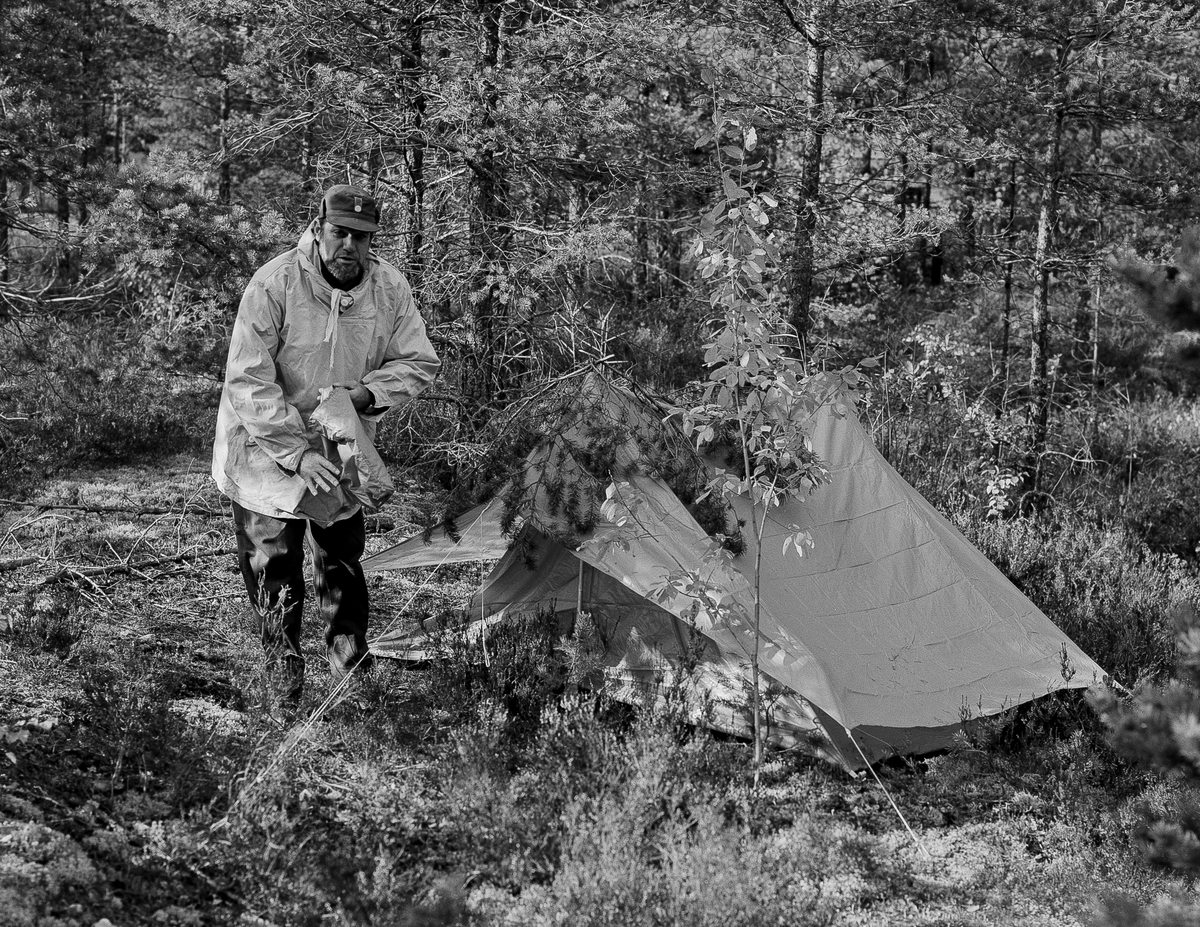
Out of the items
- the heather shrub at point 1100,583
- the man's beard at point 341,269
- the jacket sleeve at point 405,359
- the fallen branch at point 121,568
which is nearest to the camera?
the man's beard at point 341,269

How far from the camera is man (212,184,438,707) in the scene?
14.7ft

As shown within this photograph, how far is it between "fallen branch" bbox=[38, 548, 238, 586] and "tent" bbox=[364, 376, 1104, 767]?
179 cm

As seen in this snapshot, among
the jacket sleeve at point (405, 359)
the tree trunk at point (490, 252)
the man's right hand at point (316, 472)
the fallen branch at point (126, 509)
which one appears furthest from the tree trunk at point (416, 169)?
the man's right hand at point (316, 472)

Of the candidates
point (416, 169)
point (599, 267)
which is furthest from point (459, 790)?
point (599, 267)

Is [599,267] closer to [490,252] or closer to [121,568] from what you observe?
[490,252]

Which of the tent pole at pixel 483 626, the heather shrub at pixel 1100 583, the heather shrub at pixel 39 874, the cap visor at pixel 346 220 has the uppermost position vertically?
the cap visor at pixel 346 220

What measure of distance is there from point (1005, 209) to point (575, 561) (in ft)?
33.6

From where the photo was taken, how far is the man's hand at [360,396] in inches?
185

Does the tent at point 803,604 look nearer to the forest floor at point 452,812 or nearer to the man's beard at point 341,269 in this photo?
the forest floor at point 452,812

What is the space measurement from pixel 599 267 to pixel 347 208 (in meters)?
4.88

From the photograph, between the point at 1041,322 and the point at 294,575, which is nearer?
the point at 294,575

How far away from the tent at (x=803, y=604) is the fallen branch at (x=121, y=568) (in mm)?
1788

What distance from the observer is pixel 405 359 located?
4.96 m

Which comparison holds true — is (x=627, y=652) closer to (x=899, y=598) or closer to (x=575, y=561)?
(x=575, y=561)
